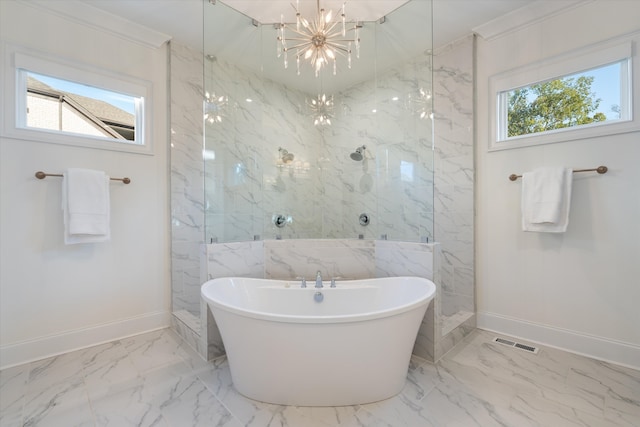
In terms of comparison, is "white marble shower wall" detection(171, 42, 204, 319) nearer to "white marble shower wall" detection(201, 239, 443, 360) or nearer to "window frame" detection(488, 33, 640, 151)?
"white marble shower wall" detection(201, 239, 443, 360)

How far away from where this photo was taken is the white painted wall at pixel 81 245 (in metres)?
2.06

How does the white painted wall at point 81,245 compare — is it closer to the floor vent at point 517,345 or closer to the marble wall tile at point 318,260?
the marble wall tile at point 318,260

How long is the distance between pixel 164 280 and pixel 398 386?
2.37 metres

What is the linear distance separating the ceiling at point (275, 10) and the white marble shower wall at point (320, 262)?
206cm

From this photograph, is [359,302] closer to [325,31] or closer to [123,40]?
[325,31]

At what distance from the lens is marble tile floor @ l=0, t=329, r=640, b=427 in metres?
1.51

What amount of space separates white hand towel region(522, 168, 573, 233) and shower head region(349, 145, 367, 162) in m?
1.48

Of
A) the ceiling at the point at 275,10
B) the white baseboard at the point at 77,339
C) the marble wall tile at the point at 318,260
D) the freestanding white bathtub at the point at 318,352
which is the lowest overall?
the white baseboard at the point at 77,339

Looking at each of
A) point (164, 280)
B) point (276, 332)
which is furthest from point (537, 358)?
point (164, 280)

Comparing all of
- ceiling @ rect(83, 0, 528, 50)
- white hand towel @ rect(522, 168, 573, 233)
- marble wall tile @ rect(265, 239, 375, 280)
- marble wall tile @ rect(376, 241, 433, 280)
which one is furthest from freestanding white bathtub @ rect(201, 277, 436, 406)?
ceiling @ rect(83, 0, 528, 50)

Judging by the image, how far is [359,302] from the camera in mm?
2129

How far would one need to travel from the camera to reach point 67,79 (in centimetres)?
229

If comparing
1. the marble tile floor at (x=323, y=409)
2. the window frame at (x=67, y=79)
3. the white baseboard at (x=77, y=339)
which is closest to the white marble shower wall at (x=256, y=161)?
the window frame at (x=67, y=79)

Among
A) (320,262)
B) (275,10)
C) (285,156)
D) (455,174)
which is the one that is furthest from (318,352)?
(275,10)
